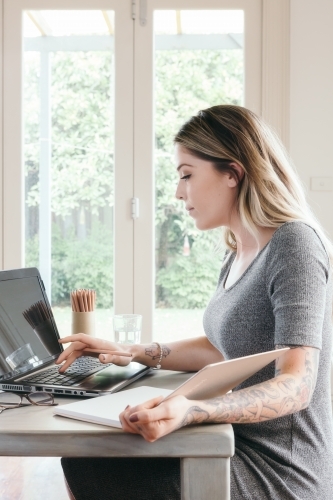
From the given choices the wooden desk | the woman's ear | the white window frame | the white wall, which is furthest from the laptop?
the white wall

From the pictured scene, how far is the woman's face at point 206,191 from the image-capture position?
1.42 metres

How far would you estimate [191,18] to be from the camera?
3.30 meters

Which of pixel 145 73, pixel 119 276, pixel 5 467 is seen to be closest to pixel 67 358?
pixel 5 467

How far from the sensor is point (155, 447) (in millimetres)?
943

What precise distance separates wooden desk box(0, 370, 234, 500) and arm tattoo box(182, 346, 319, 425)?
0.02m

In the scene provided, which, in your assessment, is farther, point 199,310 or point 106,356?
point 199,310

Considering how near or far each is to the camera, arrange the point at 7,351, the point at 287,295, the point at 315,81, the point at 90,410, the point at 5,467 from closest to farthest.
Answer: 1. the point at 90,410
2. the point at 287,295
3. the point at 7,351
4. the point at 5,467
5. the point at 315,81

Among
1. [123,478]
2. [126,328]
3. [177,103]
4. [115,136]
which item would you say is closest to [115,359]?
[123,478]

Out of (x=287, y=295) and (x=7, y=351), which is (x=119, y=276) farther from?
(x=287, y=295)

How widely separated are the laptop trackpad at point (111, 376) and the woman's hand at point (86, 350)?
3 centimetres

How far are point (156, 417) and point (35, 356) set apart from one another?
618 millimetres

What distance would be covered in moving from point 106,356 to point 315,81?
2.35 m

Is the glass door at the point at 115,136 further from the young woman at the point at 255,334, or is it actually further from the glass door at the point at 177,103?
the young woman at the point at 255,334

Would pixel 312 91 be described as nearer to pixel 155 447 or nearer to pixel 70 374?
pixel 70 374
